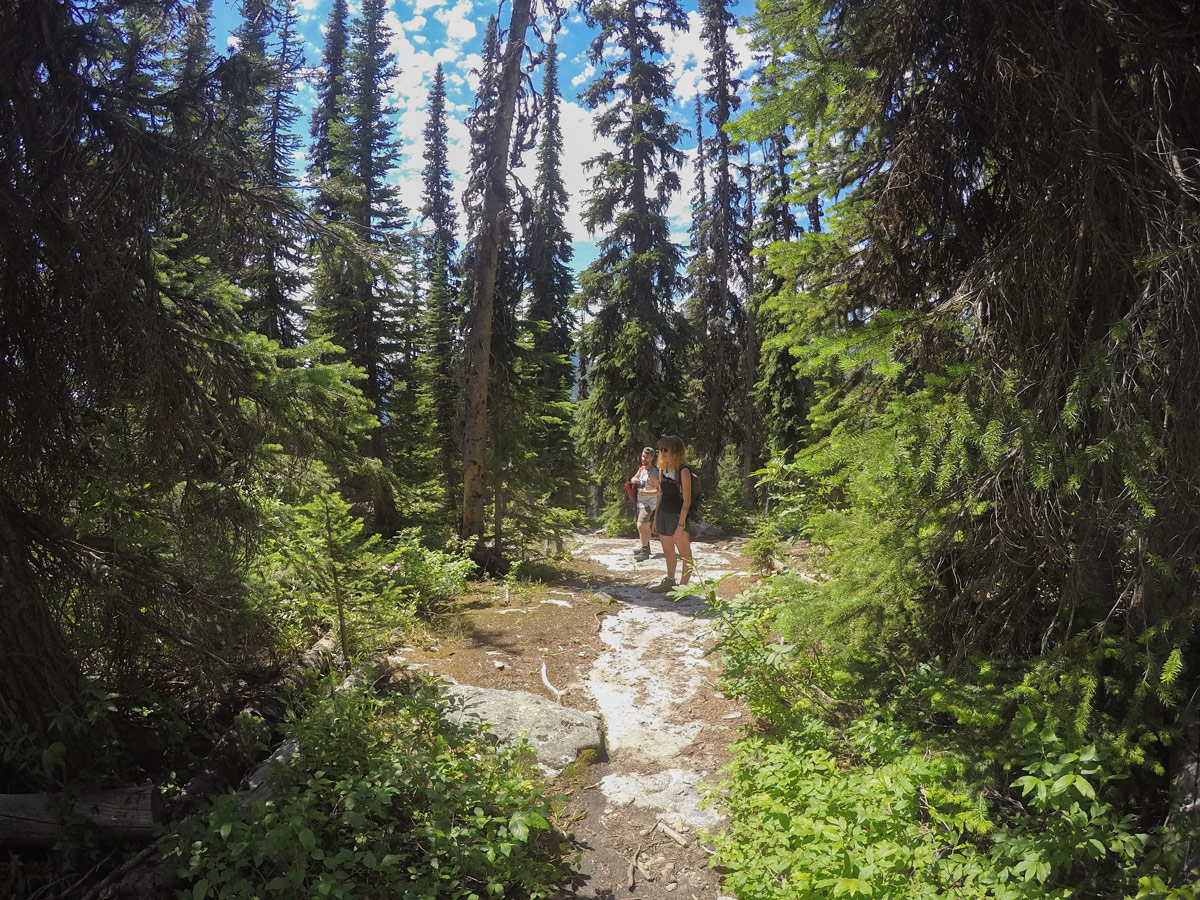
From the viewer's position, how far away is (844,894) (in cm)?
274

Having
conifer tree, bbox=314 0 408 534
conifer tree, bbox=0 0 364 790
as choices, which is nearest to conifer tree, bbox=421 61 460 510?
conifer tree, bbox=314 0 408 534

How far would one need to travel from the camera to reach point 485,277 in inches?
Answer: 416

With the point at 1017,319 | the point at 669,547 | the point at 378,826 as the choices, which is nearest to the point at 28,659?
the point at 378,826

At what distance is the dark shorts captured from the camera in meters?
8.74

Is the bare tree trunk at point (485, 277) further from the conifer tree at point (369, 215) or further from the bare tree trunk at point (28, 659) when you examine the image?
the bare tree trunk at point (28, 659)

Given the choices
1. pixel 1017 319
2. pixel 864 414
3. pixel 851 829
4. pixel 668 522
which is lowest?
pixel 851 829

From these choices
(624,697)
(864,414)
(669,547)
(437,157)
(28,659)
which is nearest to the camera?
(28,659)

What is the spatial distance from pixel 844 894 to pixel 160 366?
14.3 ft

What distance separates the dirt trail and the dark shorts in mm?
987

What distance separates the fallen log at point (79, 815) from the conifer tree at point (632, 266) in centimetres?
1452

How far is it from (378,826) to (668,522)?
233 inches

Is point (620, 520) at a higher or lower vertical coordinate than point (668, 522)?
lower

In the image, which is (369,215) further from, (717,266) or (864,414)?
(864,414)

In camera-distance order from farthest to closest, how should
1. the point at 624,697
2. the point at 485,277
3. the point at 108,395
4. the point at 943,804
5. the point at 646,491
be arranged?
1. the point at 485,277
2. the point at 646,491
3. the point at 624,697
4. the point at 108,395
5. the point at 943,804
